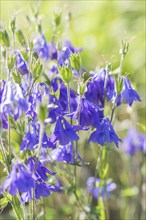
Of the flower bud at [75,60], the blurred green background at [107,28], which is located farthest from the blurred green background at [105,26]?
the flower bud at [75,60]

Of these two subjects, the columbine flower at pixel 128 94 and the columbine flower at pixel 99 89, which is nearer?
the columbine flower at pixel 128 94

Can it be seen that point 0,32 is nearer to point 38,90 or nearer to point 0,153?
point 38,90

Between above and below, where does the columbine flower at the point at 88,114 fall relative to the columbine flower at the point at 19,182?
above

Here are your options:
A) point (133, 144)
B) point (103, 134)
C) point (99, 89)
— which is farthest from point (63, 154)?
point (133, 144)

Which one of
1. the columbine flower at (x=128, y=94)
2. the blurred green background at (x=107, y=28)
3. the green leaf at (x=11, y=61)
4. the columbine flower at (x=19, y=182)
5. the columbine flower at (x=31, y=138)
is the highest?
the blurred green background at (x=107, y=28)

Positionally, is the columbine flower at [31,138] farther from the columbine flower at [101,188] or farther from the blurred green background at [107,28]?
the blurred green background at [107,28]

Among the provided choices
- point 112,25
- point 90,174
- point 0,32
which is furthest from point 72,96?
point 112,25

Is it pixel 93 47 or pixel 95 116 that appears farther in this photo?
pixel 93 47
